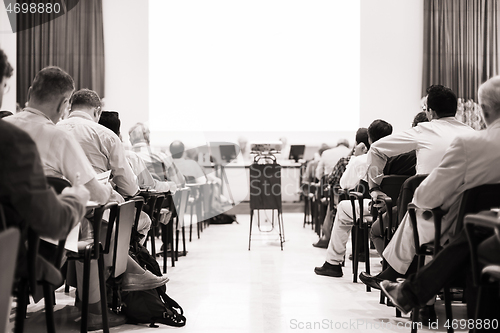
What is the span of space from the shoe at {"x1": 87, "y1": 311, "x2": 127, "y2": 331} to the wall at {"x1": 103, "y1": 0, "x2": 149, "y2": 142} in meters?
8.62

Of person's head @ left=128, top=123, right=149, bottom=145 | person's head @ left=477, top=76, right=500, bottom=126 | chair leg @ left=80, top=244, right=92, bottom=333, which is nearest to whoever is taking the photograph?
person's head @ left=477, top=76, right=500, bottom=126

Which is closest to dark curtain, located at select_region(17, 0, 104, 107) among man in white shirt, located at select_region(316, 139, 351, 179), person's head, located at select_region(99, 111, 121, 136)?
man in white shirt, located at select_region(316, 139, 351, 179)

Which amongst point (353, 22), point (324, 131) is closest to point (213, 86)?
point (324, 131)

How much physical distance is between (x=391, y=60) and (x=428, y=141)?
866cm

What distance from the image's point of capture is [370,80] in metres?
11.5

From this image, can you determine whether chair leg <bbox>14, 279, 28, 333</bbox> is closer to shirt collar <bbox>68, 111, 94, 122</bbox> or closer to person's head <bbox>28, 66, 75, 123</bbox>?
person's head <bbox>28, 66, 75, 123</bbox>

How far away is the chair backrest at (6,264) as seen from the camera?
116 cm

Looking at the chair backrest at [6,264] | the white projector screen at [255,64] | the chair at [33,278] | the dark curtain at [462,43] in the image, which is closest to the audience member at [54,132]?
the chair at [33,278]

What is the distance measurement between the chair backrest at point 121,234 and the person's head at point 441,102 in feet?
6.34

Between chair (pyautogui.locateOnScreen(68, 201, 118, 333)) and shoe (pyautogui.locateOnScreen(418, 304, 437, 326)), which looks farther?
shoe (pyautogui.locateOnScreen(418, 304, 437, 326))

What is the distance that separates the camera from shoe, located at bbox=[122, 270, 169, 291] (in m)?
3.03

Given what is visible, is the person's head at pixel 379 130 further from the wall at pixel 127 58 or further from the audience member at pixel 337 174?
the wall at pixel 127 58

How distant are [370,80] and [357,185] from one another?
7.24 m

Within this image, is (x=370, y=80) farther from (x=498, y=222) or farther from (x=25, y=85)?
(x=498, y=222)
